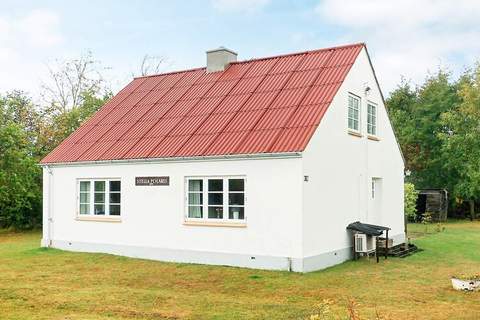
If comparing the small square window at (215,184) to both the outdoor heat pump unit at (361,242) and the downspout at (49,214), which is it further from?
the downspout at (49,214)

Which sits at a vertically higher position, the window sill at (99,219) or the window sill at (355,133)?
the window sill at (355,133)

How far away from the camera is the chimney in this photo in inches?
888

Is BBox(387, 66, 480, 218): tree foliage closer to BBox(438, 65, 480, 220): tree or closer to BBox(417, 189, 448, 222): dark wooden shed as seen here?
BBox(438, 65, 480, 220): tree

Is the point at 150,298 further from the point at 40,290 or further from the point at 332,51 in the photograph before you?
the point at 332,51

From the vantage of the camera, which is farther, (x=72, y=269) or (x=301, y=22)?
(x=301, y=22)

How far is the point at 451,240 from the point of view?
80.3 feet

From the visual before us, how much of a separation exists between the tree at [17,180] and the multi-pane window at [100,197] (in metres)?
11.0

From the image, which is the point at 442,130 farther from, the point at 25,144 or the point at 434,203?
the point at 25,144

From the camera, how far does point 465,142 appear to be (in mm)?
38406

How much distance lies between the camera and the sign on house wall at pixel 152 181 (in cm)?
1805

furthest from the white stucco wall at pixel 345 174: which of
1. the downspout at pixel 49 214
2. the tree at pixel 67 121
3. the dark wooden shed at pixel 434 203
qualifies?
the tree at pixel 67 121

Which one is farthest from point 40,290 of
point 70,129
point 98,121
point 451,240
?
point 70,129

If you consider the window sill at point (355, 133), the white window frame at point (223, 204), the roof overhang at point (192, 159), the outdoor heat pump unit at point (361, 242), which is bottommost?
the outdoor heat pump unit at point (361, 242)

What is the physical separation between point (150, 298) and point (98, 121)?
41.2 ft
